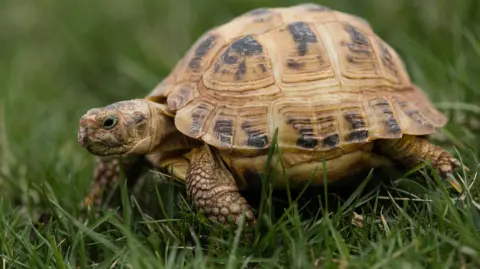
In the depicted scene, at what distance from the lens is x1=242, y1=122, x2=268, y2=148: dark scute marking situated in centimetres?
263

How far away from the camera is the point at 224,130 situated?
2.67 meters

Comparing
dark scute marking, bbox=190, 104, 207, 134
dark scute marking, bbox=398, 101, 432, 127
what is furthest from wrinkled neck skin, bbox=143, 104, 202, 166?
dark scute marking, bbox=398, 101, 432, 127

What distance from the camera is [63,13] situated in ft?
22.5

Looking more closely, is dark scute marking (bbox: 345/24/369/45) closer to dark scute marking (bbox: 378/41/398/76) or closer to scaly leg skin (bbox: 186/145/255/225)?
dark scute marking (bbox: 378/41/398/76)

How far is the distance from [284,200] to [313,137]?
0.36 meters

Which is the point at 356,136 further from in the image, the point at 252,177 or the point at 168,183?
the point at 168,183

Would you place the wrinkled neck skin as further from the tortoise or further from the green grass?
the green grass

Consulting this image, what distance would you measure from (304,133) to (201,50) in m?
0.76

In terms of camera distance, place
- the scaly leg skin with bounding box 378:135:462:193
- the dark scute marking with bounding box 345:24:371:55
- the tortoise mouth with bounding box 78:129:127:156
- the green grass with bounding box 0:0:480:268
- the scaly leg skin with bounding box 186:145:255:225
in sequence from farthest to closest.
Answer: the dark scute marking with bounding box 345:24:371:55, the scaly leg skin with bounding box 378:135:462:193, the tortoise mouth with bounding box 78:129:127:156, the scaly leg skin with bounding box 186:145:255:225, the green grass with bounding box 0:0:480:268

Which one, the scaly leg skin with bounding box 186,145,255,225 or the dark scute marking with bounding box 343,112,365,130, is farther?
the dark scute marking with bounding box 343,112,365,130

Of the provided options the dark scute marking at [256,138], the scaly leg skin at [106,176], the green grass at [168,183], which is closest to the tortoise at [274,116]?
the dark scute marking at [256,138]

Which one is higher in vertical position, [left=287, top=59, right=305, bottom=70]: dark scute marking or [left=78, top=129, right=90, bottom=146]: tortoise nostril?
[left=287, top=59, right=305, bottom=70]: dark scute marking

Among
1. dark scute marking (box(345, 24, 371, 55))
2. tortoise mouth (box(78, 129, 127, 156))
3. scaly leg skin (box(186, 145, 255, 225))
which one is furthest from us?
dark scute marking (box(345, 24, 371, 55))

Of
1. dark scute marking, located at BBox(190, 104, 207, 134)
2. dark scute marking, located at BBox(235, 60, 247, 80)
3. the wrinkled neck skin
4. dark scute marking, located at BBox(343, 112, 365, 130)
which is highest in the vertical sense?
dark scute marking, located at BBox(235, 60, 247, 80)
